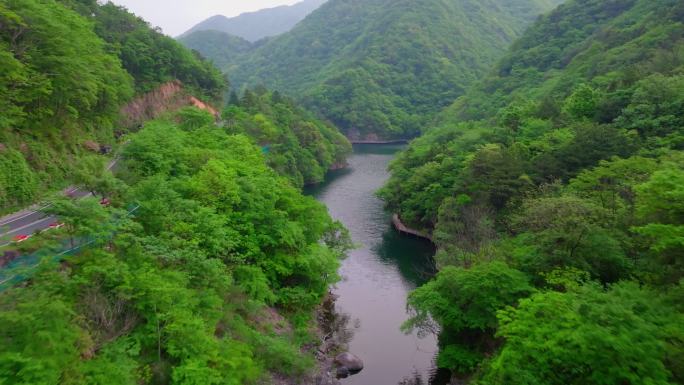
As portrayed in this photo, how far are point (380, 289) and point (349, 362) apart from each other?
36.1 ft

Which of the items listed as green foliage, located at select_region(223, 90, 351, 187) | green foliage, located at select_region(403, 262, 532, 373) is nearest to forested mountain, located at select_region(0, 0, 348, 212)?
green foliage, located at select_region(403, 262, 532, 373)

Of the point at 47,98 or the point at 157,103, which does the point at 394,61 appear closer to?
the point at 157,103

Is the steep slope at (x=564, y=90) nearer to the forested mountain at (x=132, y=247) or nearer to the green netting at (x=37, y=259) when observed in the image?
the forested mountain at (x=132, y=247)

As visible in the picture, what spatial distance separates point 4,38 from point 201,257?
17492mm

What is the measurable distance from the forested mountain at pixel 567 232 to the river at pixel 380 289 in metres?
2.74

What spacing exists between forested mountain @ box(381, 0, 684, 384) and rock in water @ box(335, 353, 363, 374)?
393 cm

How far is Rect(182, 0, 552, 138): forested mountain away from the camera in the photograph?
408 ft

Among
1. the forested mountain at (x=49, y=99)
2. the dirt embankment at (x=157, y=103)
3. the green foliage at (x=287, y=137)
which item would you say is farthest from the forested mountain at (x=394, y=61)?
the forested mountain at (x=49, y=99)

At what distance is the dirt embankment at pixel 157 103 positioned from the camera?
4309cm

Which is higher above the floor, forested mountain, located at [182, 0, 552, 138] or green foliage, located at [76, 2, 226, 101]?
green foliage, located at [76, 2, 226, 101]

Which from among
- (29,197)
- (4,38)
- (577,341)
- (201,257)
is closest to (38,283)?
(201,257)

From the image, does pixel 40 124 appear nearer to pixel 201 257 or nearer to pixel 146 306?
pixel 201 257

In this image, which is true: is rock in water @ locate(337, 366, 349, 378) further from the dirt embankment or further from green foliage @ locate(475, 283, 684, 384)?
the dirt embankment

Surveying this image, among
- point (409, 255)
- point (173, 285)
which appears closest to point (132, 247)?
point (173, 285)
